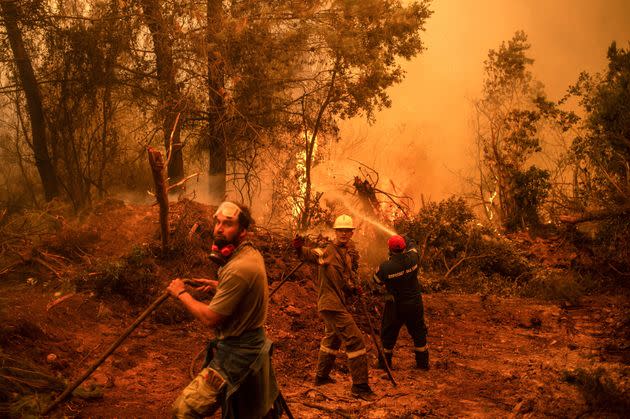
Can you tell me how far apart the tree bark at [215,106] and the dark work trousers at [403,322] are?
7066 millimetres

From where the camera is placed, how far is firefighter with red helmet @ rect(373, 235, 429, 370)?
720 cm

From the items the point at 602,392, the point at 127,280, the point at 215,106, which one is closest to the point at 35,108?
the point at 215,106

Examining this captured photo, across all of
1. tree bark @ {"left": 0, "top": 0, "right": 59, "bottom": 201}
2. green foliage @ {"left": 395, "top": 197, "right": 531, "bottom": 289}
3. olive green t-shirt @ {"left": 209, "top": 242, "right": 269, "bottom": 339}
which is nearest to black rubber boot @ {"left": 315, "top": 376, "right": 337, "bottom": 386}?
olive green t-shirt @ {"left": 209, "top": 242, "right": 269, "bottom": 339}

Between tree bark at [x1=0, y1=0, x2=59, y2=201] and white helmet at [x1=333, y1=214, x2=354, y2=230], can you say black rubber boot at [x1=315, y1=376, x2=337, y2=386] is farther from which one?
tree bark at [x1=0, y1=0, x2=59, y2=201]

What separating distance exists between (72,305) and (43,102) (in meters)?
8.12

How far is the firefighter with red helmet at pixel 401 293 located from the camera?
7.20 m

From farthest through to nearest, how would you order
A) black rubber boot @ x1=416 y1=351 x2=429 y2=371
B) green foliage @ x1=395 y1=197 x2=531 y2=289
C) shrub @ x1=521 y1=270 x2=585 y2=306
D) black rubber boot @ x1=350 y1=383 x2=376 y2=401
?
green foliage @ x1=395 y1=197 x2=531 y2=289
shrub @ x1=521 y1=270 x2=585 y2=306
black rubber boot @ x1=416 y1=351 x2=429 y2=371
black rubber boot @ x1=350 y1=383 x2=376 y2=401

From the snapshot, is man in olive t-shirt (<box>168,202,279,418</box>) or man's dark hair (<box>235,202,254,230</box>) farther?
man's dark hair (<box>235,202,254,230</box>)

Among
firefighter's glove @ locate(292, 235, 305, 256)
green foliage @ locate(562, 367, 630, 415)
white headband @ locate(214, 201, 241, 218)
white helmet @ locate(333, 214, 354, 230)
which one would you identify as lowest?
green foliage @ locate(562, 367, 630, 415)

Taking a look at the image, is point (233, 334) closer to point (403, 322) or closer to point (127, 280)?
point (403, 322)

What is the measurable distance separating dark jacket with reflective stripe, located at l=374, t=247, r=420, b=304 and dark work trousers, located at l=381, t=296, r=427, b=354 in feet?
0.31

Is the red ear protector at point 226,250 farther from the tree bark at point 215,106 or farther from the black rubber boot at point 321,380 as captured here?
the tree bark at point 215,106

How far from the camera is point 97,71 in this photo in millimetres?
13055

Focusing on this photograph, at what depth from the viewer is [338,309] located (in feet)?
20.9
